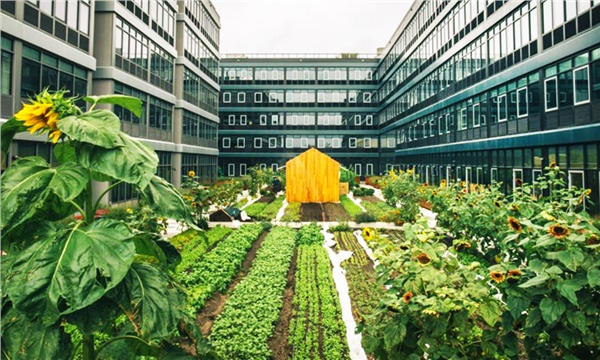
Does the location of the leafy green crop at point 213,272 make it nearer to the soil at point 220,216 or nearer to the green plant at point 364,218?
the soil at point 220,216

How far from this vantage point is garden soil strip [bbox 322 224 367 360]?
5.74 meters

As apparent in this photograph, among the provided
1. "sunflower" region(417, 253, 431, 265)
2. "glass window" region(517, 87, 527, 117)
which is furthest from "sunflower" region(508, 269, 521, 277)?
"glass window" region(517, 87, 527, 117)

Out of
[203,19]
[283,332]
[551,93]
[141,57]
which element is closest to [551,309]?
[283,332]

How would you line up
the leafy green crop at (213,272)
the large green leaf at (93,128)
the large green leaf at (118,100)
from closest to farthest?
1. the large green leaf at (93,128)
2. the large green leaf at (118,100)
3. the leafy green crop at (213,272)

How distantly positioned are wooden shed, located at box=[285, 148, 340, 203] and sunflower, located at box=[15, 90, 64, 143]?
25.8 m

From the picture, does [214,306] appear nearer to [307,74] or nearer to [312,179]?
[312,179]

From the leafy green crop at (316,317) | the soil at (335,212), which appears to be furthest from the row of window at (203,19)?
the leafy green crop at (316,317)

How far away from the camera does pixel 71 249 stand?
1.74m

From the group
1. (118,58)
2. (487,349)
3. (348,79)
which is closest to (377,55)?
(348,79)

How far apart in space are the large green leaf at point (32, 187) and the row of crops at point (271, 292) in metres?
1.46

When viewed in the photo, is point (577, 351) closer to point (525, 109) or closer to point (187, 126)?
point (525, 109)

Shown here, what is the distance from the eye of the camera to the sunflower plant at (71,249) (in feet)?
5.42

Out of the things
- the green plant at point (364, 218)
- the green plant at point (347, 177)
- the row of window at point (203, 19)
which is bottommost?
the green plant at point (364, 218)

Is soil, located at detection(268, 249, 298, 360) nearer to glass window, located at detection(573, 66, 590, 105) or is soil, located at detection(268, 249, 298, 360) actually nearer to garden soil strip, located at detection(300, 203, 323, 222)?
garden soil strip, located at detection(300, 203, 323, 222)
